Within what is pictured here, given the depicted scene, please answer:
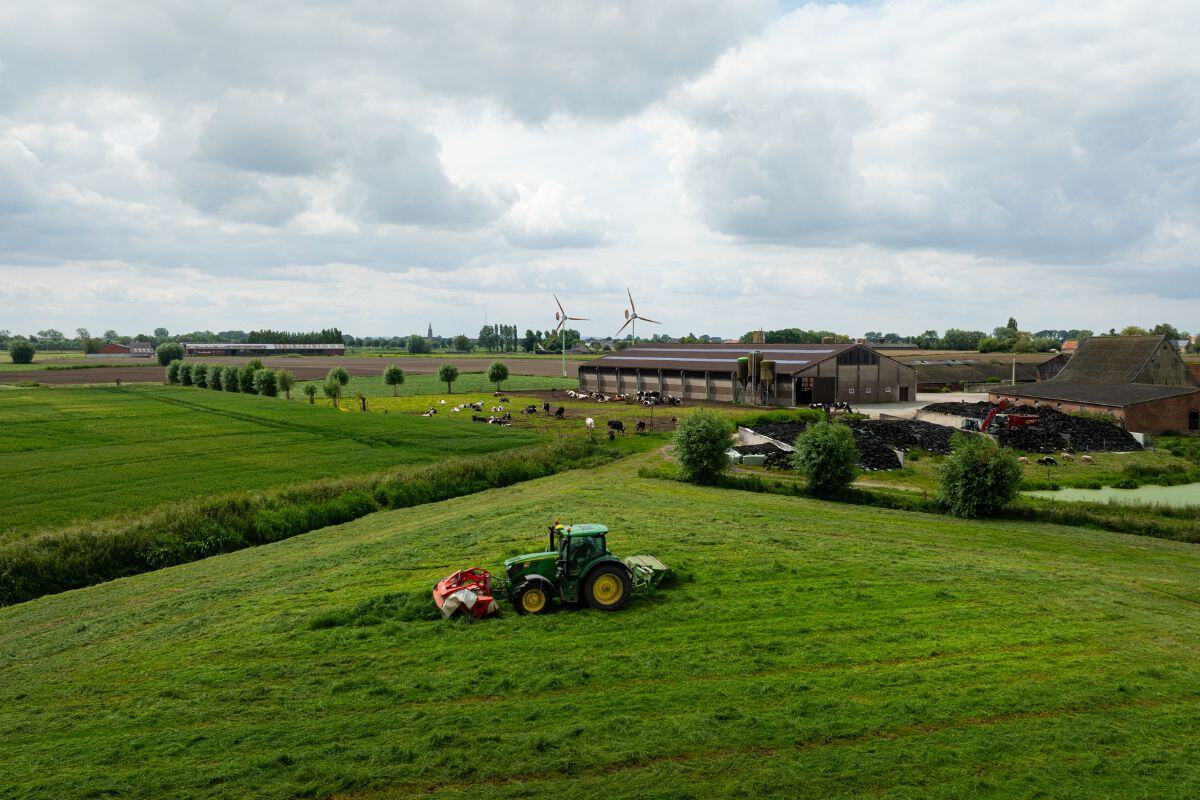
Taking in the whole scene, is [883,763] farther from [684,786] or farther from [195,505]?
[195,505]

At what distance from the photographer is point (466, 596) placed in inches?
640

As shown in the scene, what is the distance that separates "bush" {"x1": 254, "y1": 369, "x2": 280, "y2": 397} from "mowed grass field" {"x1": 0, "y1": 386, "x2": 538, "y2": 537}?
48.1 feet

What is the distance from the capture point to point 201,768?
34.4 ft

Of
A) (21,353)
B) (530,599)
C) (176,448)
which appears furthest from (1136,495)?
(21,353)

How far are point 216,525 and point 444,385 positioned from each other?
79371 mm

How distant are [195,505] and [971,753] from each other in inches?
1147

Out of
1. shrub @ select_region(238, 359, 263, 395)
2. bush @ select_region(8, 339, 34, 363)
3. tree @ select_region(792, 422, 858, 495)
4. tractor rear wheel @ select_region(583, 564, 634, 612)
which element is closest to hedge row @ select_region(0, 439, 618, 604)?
tree @ select_region(792, 422, 858, 495)

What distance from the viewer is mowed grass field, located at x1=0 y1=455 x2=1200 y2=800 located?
1036 cm

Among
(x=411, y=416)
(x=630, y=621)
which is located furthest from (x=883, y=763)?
(x=411, y=416)

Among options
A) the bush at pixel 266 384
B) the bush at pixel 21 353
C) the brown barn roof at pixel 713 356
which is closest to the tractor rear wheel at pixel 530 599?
the brown barn roof at pixel 713 356

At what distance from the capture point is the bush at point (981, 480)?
1176 inches

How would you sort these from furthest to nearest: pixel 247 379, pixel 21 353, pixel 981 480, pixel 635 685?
pixel 21 353 → pixel 247 379 → pixel 981 480 → pixel 635 685

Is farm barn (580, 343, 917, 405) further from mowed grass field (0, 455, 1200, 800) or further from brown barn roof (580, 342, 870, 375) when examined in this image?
mowed grass field (0, 455, 1200, 800)

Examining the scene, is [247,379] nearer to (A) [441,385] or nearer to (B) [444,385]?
(A) [441,385]
